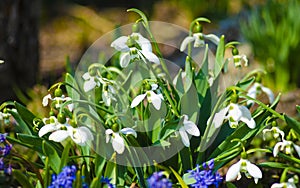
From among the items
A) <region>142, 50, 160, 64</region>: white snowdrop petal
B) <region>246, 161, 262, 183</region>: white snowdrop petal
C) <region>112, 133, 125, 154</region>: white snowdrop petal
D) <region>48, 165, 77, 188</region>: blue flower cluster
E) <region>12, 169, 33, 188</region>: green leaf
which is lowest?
<region>246, 161, 262, 183</region>: white snowdrop petal

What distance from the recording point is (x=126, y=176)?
2182 millimetres

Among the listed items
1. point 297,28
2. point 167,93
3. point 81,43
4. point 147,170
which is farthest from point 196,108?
point 81,43

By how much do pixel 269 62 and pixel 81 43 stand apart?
2.13 meters

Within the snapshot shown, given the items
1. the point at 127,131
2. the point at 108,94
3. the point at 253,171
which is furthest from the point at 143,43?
the point at 253,171

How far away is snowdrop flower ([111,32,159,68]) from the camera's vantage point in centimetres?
207

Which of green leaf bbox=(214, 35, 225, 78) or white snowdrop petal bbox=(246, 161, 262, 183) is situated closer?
white snowdrop petal bbox=(246, 161, 262, 183)

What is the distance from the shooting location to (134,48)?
207 centimetres

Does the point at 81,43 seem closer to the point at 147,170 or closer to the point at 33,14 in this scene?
the point at 33,14

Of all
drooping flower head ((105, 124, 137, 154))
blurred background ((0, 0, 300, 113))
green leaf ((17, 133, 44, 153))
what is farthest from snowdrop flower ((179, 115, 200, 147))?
blurred background ((0, 0, 300, 113))

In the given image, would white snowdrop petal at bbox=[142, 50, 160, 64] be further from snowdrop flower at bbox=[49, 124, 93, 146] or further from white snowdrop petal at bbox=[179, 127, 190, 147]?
snowdrop flower at bbox=[49, 124, 93, 146]

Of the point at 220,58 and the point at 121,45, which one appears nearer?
the point at 121,45

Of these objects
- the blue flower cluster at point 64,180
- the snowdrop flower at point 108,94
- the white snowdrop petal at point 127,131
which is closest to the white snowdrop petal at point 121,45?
the snowdrop flower at point 108,94

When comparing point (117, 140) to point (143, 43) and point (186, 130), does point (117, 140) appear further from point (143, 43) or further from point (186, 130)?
point (143, 43)

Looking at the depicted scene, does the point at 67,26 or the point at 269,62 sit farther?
the point at 67,26
